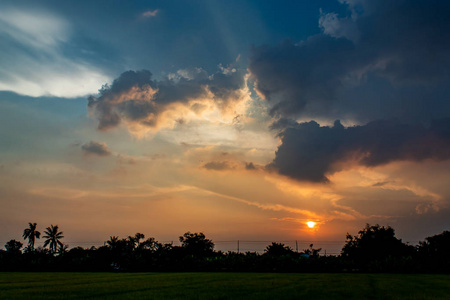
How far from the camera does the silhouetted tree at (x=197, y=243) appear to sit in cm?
8425

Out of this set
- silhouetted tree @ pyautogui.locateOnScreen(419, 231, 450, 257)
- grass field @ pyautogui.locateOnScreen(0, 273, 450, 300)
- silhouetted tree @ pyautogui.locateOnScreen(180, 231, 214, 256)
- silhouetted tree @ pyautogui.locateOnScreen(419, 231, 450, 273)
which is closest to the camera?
grass field @ pyautogui.locateOnScreen(0, 273, 450, 300)

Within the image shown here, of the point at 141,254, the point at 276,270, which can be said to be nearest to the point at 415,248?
the point at 276,270

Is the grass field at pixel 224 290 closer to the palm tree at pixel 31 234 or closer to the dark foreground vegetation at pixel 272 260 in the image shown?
the dark foreground vegetation at pixel 272 260

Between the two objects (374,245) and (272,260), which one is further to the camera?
(374,245)

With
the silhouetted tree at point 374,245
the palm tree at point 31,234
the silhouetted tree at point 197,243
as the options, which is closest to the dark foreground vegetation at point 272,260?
the silhouetted tree at point 374,245

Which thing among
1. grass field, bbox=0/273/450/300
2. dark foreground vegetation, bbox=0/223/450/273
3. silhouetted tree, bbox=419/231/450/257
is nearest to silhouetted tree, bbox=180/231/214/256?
dark foreground vegetation, bbox=0/223/450/273

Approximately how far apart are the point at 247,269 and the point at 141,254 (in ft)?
50.3

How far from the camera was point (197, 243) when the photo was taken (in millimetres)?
86188

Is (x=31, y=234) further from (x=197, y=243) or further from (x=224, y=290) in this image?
(x=224, y=290)

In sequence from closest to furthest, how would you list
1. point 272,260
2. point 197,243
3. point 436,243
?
point 272,260 < point 436,243 < point 197,243

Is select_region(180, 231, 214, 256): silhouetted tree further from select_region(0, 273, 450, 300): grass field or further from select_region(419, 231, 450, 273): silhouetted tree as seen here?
select_region(0, 273, 450, 300): grass field

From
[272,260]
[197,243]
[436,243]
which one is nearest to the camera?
[272,260]

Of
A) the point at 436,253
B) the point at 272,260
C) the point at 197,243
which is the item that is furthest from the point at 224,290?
the point at 197,243

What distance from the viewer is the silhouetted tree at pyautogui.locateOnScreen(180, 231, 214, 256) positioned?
84250 mm
